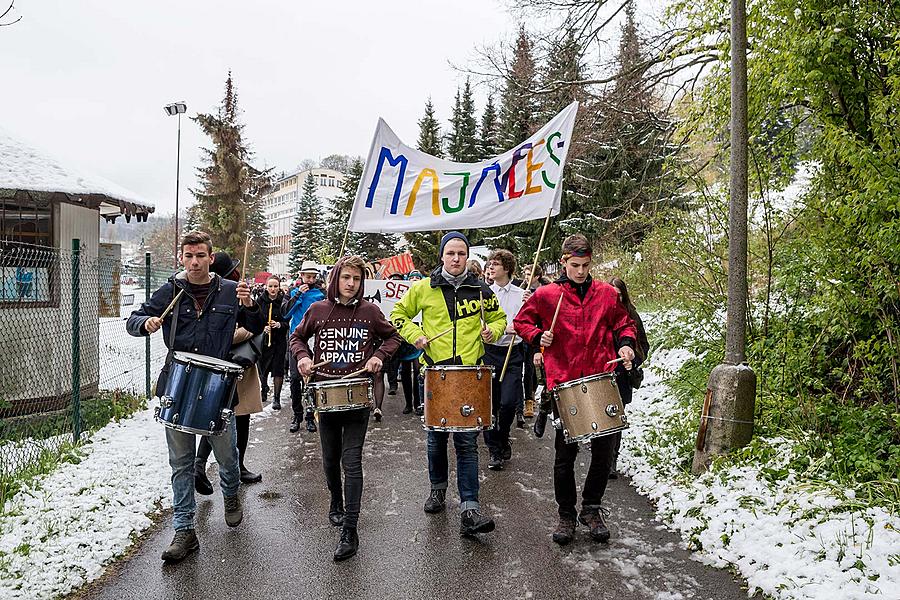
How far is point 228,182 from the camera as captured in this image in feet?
136

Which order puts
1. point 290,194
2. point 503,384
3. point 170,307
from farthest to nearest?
point 290,194 < point 503,384 < point 170,307

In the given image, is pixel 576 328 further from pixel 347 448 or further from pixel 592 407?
pixel 347 448

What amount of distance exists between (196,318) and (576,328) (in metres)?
2.68

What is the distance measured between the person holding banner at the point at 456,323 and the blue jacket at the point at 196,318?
3.97 ft

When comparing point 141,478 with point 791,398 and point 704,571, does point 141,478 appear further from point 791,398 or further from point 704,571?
point 791,398

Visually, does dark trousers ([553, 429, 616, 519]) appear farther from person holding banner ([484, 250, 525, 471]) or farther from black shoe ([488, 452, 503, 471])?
black shoe ([488, 452, 503, 471])

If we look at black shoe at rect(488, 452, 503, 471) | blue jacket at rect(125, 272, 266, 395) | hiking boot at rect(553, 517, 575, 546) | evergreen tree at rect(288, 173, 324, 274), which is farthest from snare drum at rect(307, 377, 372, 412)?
evergreen tree at rect(288, 173, 324, 274)

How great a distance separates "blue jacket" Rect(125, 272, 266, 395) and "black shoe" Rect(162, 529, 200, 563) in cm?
98

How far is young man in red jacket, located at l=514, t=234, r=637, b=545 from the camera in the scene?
4.67m

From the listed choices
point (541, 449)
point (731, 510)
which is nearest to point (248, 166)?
point (541, 449)

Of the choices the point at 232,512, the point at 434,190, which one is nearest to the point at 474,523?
the point at 232,512

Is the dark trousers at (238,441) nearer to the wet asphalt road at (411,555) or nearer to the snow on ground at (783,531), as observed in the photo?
the wet asphalt road at (411,555)

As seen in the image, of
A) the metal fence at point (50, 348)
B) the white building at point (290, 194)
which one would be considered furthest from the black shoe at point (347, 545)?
the white building at point (290, 194)

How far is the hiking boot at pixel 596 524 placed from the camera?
466 centimetres
